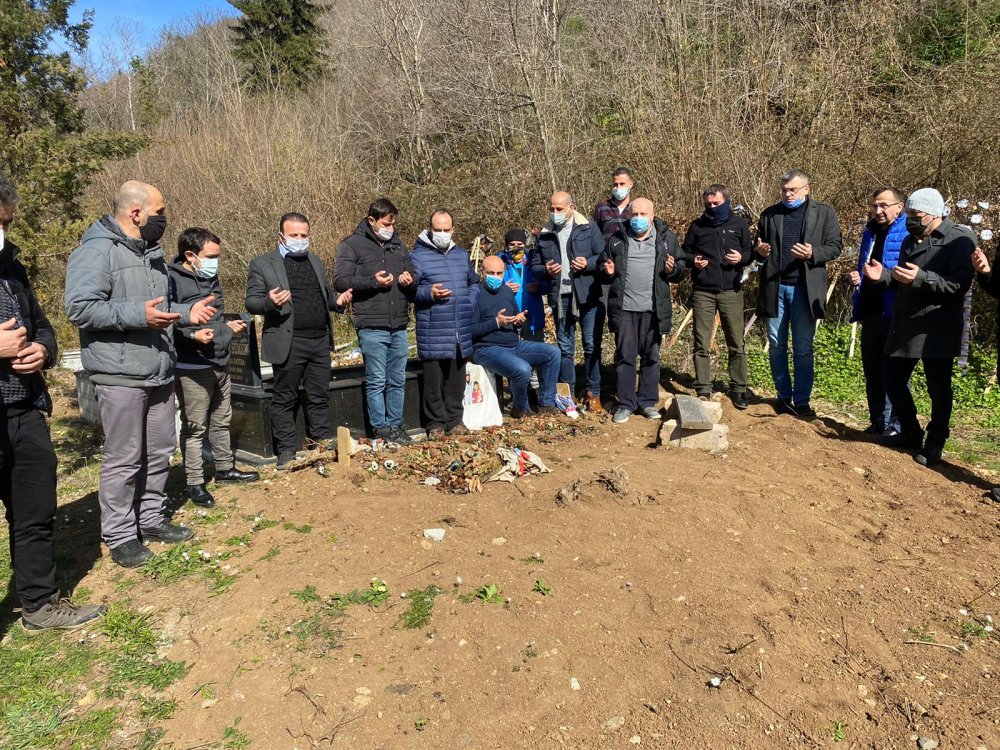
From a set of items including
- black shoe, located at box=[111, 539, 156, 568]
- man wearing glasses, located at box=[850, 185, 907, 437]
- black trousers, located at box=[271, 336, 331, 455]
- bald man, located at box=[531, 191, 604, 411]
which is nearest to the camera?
black shoe, located at box=[111, 539, 156, 568]

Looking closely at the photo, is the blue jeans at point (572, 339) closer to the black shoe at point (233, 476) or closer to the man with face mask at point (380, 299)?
the man with face mask at point (380, 299)

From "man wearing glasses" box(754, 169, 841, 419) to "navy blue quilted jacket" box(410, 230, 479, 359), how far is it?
9.74ft

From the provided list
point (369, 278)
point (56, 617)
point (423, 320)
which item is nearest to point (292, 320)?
point (369, 278)

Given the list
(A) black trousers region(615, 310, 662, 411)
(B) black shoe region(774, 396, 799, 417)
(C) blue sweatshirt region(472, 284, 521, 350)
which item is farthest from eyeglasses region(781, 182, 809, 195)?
(C) blue sweatshirt region(472, 284, 521, 350)

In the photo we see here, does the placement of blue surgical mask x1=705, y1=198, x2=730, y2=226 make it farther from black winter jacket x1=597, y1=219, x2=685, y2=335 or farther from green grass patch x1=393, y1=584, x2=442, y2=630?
green grass patch x1=393, y1=584, x2=442, y2=630

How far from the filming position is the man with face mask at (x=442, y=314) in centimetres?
659

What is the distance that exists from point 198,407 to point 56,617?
189cm

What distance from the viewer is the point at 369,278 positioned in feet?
20.8

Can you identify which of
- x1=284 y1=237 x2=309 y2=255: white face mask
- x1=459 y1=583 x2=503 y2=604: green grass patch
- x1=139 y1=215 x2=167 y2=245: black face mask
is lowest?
x1=459 y1=583 x2=503 y2=604: green grass patch

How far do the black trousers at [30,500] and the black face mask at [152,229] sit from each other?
1.25 meters

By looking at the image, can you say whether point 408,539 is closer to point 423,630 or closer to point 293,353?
point 423,630

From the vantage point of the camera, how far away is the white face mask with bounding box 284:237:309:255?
5926mm

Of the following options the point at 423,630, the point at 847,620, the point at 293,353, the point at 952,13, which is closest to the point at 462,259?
the point at 293,353

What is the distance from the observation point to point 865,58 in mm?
11812
